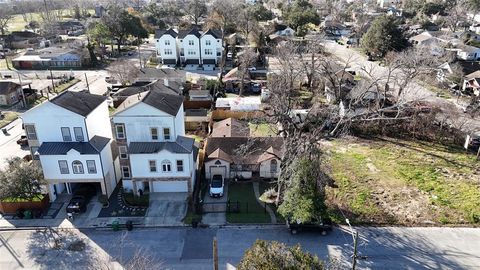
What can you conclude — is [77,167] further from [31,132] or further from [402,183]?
[402,183]

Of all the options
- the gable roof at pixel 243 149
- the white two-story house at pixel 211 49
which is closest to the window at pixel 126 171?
the gable roof at pixel 243 149

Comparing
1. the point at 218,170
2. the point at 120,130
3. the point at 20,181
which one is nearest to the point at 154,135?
the point at 120,130

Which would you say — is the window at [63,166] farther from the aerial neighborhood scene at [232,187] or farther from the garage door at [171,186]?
the garage door at [171,186]

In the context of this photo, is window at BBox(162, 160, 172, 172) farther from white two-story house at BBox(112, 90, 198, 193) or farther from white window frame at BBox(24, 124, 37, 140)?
white window frame at BBox(24, 124, 37, 140)

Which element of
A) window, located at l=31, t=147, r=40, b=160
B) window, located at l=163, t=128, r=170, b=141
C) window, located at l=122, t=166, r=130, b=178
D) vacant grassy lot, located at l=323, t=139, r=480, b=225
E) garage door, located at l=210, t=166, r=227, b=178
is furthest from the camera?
garage door, located at l=210, t=166, r=227, b=178

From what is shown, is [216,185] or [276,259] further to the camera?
[216,185]

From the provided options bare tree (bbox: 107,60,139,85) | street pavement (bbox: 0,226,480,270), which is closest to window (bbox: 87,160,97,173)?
street pavement (bbox: 0,226,480,270)
